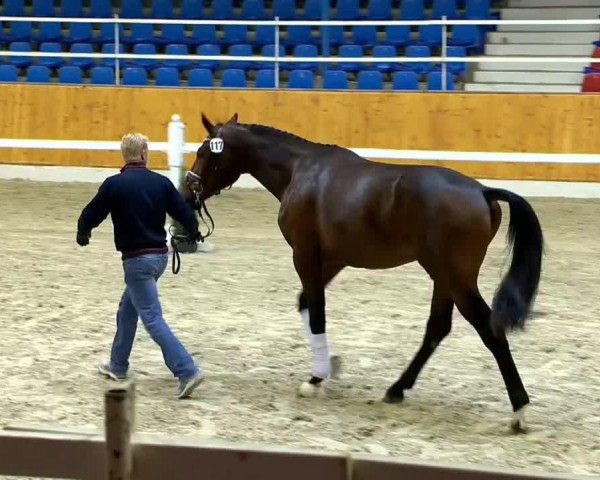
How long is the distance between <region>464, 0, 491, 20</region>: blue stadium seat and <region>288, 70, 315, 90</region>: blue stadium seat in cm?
368

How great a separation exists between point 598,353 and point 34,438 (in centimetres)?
462

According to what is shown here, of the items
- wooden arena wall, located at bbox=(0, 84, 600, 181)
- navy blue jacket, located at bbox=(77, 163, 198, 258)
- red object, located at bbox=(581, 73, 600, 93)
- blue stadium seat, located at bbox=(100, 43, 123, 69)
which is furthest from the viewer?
blue stadium seat, located at bbox=(100, 43, 123, 69)

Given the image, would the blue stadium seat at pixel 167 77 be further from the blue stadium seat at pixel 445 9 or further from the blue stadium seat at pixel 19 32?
the blue stadium seat at pixel 445 9

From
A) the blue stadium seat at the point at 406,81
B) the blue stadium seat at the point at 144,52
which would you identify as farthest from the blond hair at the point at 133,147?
the blue stadium seat at the point at 144,52

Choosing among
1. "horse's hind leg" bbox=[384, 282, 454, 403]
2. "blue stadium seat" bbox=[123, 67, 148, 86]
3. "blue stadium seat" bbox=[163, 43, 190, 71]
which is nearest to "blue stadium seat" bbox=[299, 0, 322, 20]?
"blue stadium seat" bbox=[163, 43, 190, 71]

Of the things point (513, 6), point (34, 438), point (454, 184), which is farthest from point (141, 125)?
point (34, 438)

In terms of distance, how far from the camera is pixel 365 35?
16.2 m

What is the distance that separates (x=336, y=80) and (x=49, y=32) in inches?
249

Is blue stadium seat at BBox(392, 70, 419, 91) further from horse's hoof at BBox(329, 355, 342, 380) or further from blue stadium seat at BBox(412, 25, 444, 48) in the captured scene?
horse's hoof at BBox(329, 355, 342, 380)

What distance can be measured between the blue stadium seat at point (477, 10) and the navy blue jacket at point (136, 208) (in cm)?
1240

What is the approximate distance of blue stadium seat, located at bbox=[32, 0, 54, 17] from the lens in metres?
17.9

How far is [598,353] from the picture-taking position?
20.0ft

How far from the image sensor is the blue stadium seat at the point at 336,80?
563 inches

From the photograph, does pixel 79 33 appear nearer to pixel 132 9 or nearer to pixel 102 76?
pixel 132 9
